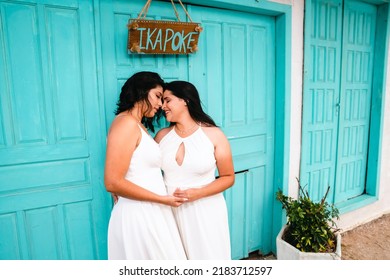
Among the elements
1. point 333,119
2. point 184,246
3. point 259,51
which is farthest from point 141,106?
point 333,119

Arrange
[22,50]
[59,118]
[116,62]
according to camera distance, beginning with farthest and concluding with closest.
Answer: [116,62]
[59,118]
[22,50]

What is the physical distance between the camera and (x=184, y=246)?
2139 mm

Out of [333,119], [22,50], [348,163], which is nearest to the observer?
[22,50]

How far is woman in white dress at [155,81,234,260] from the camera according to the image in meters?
2.02

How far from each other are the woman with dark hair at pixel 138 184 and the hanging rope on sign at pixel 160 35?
27cm

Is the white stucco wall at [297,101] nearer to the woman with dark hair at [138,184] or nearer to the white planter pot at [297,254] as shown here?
the white planter pot at [297,254]

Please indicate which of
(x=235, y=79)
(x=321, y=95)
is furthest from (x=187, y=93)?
(x=321, y=95)

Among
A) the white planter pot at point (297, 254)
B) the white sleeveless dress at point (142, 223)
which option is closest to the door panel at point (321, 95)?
the white planter pot at point (297, 254)

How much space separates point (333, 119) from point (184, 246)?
2623 millimetres

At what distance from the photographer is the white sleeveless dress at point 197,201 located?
202 centimetres

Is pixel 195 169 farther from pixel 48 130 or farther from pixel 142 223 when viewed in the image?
pixel 48 130

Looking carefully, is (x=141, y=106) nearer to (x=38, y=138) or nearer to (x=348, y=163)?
(x=38, y=138)

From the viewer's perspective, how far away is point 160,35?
79.4 inches

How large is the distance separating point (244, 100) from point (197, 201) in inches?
50.7
